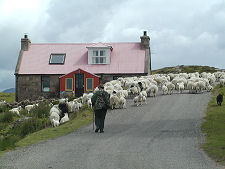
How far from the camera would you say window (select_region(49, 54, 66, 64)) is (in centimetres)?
4906

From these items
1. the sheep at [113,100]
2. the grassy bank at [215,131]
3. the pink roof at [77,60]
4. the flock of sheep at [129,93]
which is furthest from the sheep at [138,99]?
the pink roof at [77,60]

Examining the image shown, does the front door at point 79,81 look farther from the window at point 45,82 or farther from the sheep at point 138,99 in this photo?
the sheep at point 138,99

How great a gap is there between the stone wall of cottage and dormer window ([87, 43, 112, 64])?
5141mm

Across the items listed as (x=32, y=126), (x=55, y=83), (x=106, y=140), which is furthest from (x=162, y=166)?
(x=55, y=83)

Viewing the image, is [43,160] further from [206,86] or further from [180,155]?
[206,86]

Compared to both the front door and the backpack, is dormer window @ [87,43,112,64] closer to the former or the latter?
the front door

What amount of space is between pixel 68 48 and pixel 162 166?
43.8 meters

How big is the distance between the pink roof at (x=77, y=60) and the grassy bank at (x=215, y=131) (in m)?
22.8

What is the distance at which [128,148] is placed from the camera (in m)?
12.0

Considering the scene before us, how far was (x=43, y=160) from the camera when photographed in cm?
1048

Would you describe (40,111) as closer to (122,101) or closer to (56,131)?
(122,101)

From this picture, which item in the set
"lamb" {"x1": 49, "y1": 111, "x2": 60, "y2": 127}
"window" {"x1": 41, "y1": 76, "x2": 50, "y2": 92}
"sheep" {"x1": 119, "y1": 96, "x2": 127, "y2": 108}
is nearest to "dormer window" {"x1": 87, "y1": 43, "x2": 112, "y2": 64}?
"window" {"x1": 41, "y1": 76, "x2": 50, "y2": 92}

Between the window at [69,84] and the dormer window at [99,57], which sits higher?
the dormer window at [99,57]

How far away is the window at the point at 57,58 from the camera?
49.1 metres
